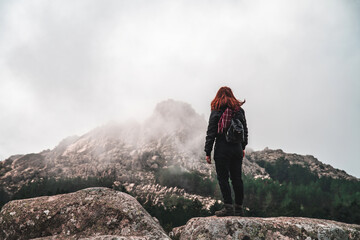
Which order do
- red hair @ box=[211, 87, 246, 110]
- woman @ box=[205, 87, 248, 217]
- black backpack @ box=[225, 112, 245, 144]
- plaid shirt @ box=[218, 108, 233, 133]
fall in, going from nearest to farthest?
black backpack @ box=[225, 112, 245, 144], woman @ box=[205, 87, 248, 217], plaid shirt @ box=[218, 108, 233, 133], red hair @ box=[211, 87, 246, 110]

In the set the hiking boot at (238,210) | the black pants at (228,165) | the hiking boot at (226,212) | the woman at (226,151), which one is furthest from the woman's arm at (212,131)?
the hiking boot at (238,210)

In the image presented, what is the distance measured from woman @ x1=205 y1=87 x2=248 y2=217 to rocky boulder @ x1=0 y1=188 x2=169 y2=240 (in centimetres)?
221

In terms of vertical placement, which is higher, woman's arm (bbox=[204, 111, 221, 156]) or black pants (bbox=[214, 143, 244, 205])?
woman's arm (bbox=[204, 111, 221, 156])

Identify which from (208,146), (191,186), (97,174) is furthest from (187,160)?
(208,146)

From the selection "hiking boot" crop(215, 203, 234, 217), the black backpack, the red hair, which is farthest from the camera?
the red hair

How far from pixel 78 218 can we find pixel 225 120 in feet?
14.8

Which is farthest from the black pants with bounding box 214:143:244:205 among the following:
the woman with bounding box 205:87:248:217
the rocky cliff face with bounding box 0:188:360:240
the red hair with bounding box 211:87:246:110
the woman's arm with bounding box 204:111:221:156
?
the rocky cliff face with bounding box 0:188:360:240

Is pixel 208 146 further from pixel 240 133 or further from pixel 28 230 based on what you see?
pixel 28 230

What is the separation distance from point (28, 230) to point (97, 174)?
17212 cm

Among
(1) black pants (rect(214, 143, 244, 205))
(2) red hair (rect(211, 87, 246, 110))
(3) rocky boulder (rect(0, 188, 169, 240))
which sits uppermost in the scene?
(2) red hair (rect(211, 87, 246, 110))

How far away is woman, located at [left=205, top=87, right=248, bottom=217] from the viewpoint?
A: 689cm

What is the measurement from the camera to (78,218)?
19.1ft

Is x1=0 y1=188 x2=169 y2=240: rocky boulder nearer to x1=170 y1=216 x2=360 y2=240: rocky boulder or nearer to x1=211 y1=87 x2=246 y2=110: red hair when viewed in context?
x1=170 y1=216 x2=360 y2=240: rocky boulder

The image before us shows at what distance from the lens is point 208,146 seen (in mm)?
7156
